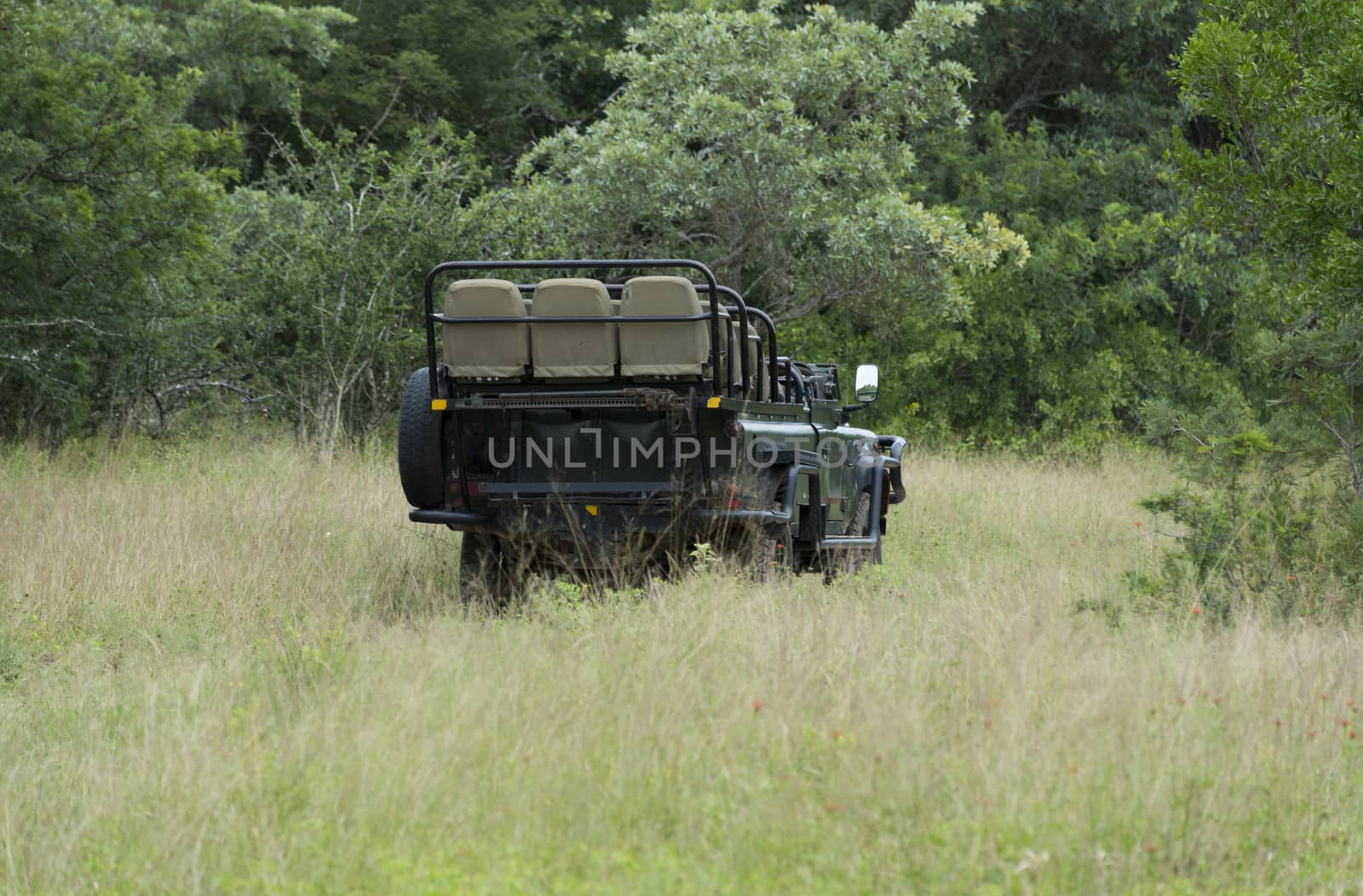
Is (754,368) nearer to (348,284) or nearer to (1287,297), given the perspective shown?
(1287,297)

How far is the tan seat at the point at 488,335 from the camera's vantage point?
7.92 meters

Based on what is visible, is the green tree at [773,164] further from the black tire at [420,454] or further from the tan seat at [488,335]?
the tan seat at [488,335]

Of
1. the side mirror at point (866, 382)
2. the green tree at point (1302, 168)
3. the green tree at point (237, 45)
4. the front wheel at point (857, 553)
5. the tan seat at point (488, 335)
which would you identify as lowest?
the front wheel at point (857, 553)

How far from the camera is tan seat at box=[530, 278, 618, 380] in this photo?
25.8 ft

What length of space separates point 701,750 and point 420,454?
376 centimetres

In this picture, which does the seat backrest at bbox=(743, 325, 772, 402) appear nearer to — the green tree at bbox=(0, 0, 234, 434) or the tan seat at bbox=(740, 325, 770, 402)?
the tan seat at bbox=(740, 325, 770, 402)

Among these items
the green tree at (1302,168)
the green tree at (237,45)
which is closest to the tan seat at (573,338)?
the green tree at (1302,168)

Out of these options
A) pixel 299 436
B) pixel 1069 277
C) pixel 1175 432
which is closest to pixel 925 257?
pixel 1069 277

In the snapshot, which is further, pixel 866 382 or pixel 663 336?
pixel 866 382

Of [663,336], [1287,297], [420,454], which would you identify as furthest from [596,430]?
[1287,297]

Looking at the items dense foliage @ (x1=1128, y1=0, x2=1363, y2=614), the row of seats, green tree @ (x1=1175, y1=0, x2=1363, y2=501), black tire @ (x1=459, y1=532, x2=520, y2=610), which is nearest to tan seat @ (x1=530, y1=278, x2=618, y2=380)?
the row of seats

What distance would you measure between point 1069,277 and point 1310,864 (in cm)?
1787

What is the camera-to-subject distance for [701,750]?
15.9 ft

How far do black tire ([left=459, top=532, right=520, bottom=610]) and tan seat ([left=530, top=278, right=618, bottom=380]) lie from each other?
112 cm
